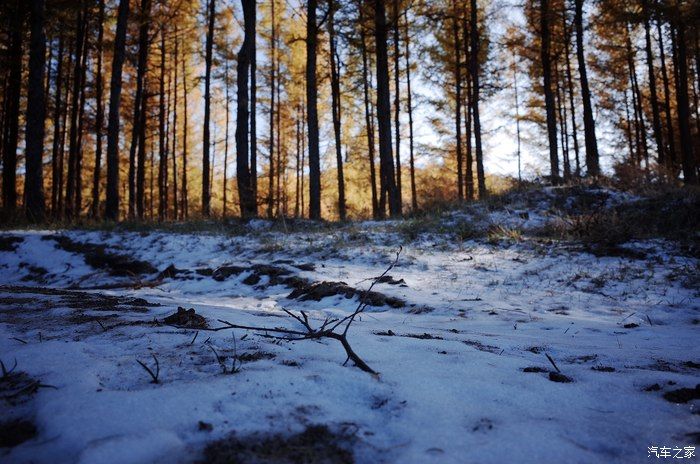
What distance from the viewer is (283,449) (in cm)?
85

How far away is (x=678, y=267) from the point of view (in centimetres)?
337

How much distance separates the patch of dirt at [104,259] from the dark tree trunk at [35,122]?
3.78 meters

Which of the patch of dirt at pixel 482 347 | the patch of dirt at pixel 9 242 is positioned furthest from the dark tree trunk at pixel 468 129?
the patch of dirt at pixel 482 347

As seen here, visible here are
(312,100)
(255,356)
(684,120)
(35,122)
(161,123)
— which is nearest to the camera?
(255,356)

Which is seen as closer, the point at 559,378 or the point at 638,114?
the point at 559,378

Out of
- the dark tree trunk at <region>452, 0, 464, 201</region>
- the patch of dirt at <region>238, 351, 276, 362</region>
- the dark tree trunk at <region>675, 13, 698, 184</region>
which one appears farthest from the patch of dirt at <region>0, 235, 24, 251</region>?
the dark tree trunk at <region>675, 13, 698, 184</region>

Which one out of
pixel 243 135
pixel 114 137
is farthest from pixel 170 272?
pixel 114 137

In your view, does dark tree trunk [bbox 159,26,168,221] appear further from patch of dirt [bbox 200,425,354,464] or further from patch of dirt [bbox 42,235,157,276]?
patch of dirt [bbox 200,425,354,464]

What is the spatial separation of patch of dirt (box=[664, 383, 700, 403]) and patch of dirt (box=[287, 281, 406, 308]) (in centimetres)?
189

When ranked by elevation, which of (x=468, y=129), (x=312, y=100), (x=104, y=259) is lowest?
(x=104, y=259)

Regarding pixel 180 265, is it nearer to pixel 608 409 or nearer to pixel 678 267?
pixel 608 409
